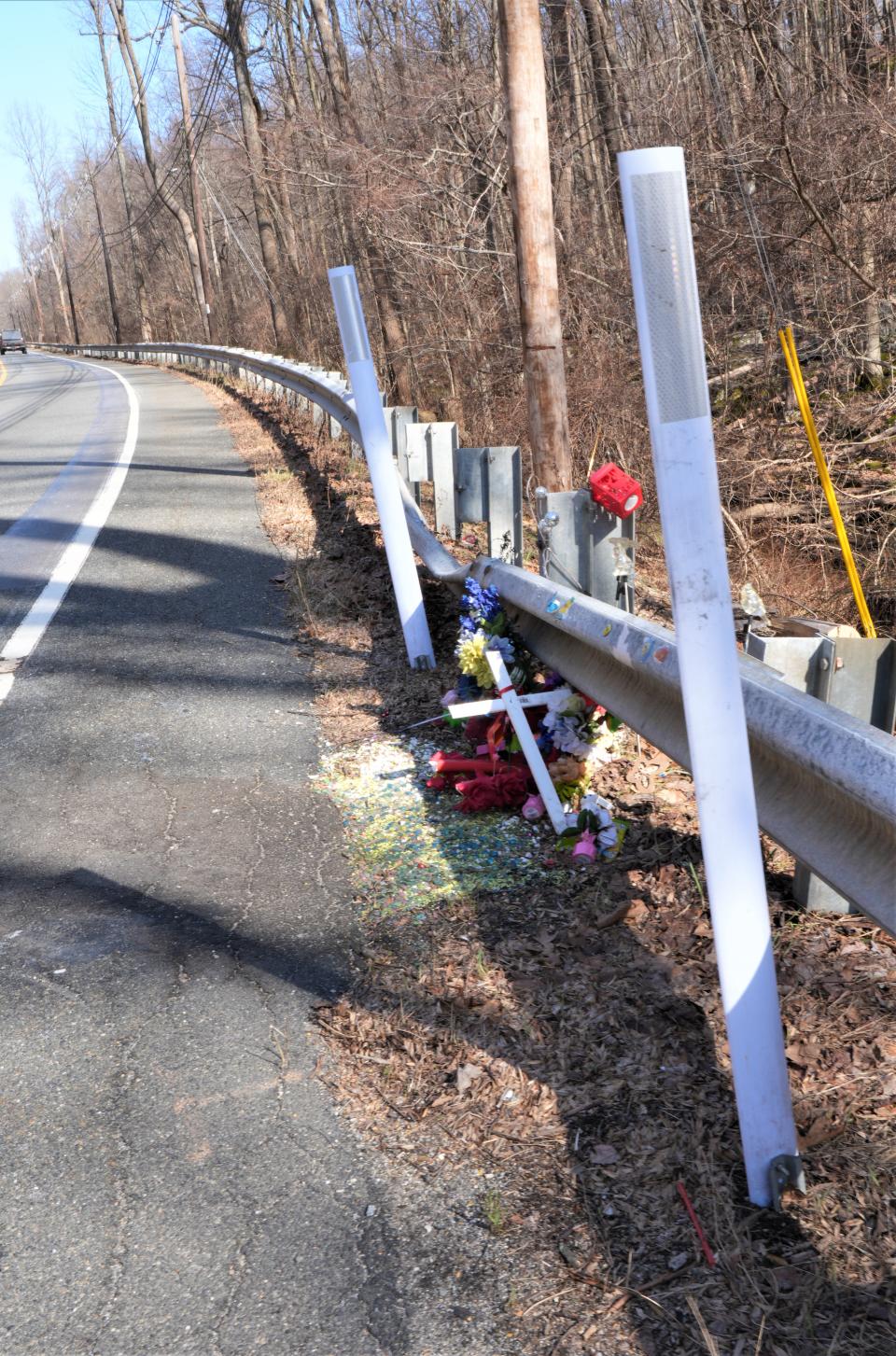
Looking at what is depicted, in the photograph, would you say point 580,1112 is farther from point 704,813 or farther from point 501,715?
point 501,715

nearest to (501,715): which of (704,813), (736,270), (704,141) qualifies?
(704,813)

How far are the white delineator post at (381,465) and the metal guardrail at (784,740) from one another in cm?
140

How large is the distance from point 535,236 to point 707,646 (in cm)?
609

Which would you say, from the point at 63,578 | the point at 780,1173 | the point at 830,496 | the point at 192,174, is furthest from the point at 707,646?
the point at 192,174

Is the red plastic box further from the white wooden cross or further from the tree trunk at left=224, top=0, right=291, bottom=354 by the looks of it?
the tree trunk at left=224, top=0, right=291, bottom=354

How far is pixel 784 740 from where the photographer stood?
2.44 m

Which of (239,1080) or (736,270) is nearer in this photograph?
(239,1080)

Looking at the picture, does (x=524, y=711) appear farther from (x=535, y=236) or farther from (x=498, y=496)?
(x=535, y=236)

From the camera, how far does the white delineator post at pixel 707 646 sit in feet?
6.78

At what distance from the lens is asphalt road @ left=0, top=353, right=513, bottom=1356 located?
2.15 metres

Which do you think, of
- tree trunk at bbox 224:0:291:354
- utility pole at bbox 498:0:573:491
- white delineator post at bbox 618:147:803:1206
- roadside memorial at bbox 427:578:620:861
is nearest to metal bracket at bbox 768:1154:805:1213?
white delineator post at bbox 618:147:803:1206

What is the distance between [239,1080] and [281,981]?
0.45m

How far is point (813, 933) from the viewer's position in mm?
3127

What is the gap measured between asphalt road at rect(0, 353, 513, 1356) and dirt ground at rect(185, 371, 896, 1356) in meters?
0.14
